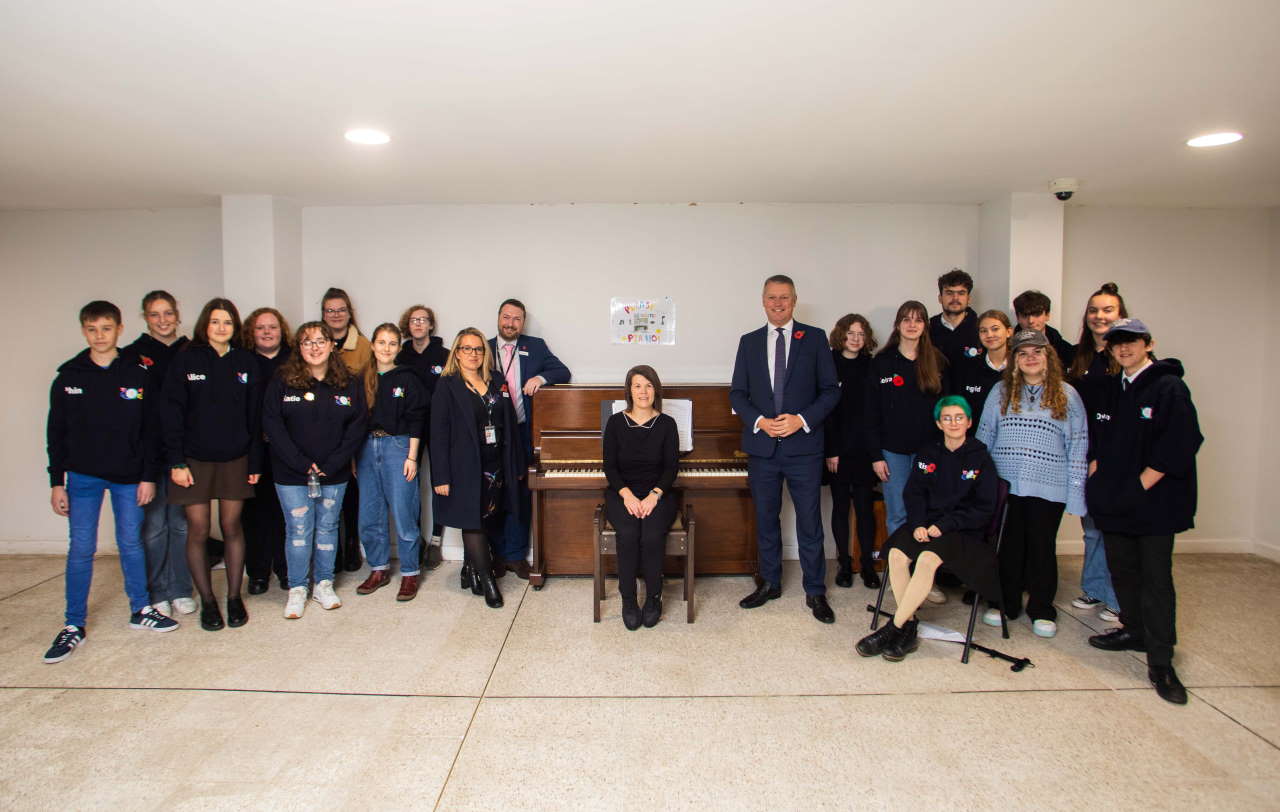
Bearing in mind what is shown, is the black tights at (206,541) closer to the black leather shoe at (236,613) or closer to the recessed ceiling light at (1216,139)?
the black leather shoe at (236,613)

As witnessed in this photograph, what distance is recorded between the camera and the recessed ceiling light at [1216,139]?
312 cm

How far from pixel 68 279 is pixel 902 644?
583 centimetres

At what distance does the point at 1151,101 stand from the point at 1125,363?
1039 millimetres

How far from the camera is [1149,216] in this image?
4668mm

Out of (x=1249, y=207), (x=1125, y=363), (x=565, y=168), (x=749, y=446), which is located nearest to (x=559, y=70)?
(x=565, y=168)

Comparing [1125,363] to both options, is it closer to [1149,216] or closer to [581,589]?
[1149,216]

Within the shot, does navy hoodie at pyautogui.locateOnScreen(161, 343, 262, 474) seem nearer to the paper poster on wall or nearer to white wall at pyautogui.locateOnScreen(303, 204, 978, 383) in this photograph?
white wall at pyautogui.locateOnScreen(303, 204, 978, 383)

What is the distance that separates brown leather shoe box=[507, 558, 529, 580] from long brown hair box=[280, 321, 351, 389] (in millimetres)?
1452

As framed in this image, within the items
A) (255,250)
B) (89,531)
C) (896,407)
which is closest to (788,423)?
(896,407)

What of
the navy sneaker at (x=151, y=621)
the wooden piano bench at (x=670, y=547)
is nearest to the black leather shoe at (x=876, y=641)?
the wooden piano bench at (x=670, y=547)

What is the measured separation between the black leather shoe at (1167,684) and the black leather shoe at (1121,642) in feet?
0.97

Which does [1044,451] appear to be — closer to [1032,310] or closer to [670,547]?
[1032,310]

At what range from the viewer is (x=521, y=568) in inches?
163

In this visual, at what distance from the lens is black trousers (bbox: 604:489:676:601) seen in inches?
135
